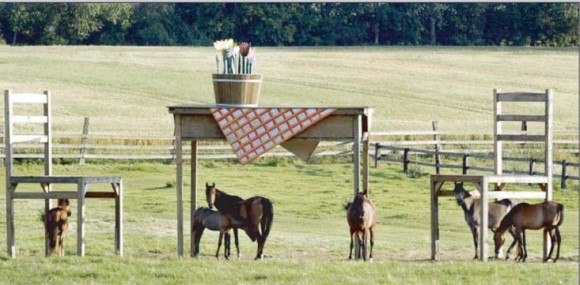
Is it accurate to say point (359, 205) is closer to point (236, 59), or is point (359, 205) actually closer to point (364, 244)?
point (364, 244)

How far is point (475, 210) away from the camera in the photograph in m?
12.2

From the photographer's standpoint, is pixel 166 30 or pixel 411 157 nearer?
pixel 411 157

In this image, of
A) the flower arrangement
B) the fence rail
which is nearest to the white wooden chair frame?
the flower arrangement

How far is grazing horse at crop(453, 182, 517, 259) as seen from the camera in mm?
12195

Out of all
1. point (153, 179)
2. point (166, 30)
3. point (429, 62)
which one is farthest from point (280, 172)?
point (429, 62)

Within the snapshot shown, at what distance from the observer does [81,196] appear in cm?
1177

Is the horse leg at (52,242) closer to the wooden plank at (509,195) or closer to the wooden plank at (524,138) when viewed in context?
the wooden plank at (509,195)

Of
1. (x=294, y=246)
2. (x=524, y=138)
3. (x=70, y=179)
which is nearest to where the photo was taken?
(x=70, y=179)

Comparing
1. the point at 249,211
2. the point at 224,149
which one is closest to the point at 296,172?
the point at 224,149

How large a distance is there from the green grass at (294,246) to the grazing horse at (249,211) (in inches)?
9.2

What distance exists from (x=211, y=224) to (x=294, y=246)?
1.56 m

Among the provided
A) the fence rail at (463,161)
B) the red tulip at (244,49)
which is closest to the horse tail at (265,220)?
the red tulip at (244,49)

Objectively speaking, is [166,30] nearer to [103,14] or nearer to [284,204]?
[103,14]

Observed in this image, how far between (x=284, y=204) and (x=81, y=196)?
355 inches
